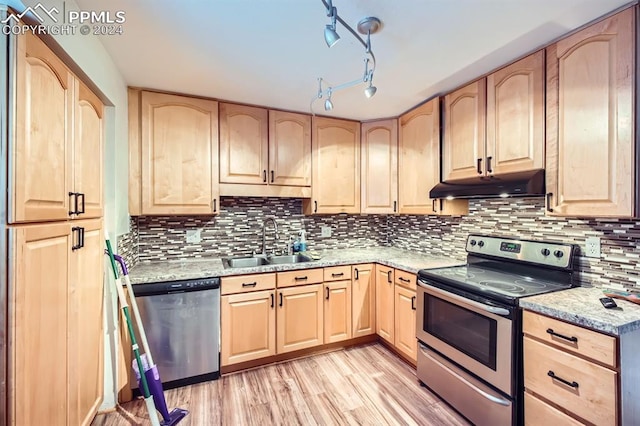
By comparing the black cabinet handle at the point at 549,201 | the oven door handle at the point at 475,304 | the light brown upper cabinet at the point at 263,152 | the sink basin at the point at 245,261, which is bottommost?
the oven door handle at the point at 475,304

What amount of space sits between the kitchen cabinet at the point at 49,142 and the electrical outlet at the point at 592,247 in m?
2.75

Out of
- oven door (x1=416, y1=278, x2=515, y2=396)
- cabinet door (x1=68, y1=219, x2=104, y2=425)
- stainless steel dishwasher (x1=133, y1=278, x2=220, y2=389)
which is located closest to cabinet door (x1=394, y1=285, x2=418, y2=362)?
oven door (x1=416, y1=278, x2=515, y2=396)

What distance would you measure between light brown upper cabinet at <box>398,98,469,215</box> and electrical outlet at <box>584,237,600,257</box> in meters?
0.83

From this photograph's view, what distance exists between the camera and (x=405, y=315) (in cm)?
233

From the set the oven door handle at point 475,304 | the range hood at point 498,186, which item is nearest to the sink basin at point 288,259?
the oven door handle at point 475,304

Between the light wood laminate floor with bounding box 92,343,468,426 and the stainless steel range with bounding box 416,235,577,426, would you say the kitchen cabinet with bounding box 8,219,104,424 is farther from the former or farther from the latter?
the stainless steel range with bounding box 416,235,577,426

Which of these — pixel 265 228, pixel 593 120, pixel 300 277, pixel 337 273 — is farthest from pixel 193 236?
pixel 593 120

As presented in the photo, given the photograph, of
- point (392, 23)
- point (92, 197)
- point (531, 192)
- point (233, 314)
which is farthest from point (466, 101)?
point (92, 197)

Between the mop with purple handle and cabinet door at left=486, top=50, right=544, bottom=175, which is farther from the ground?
cabinet door at left=486, top=50, right=544, bottom=175

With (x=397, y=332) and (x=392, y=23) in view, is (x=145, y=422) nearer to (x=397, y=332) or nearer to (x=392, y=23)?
(x=397, y=332)

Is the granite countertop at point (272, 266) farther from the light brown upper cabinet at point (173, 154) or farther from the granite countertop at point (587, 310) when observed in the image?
the granite countertop at point (587, 310)

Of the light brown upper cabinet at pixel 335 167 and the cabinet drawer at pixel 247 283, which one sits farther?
the light brown upper cabinet at pixel 335 167

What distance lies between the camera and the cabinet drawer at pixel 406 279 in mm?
2229

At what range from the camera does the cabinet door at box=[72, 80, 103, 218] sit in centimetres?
141
